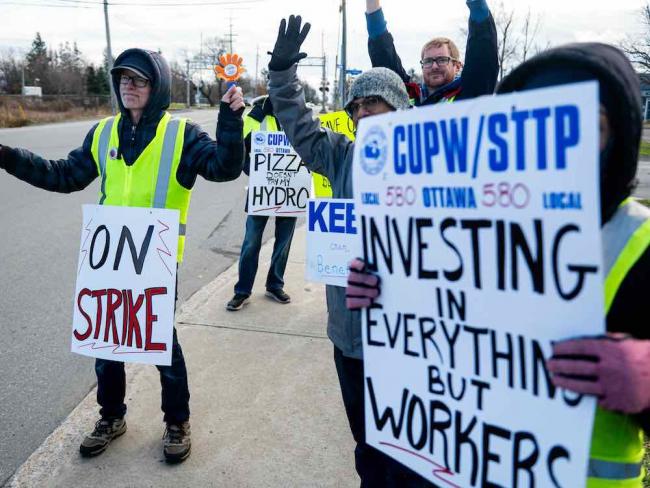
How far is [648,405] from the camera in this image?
1170 millimetres

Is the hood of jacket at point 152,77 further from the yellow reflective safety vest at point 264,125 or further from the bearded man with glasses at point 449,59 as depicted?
the yellow reflective safety vest at point 264,125

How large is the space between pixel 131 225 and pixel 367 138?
1.48 meters

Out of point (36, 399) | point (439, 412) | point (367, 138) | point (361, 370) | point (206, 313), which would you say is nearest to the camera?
point (439, 412)

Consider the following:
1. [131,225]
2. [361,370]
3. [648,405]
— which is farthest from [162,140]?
[648,405]

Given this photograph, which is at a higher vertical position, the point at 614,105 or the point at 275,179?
the point at 614,105

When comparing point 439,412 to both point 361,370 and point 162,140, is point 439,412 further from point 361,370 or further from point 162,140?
point 162,140

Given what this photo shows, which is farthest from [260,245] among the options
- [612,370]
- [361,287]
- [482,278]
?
[612,370]

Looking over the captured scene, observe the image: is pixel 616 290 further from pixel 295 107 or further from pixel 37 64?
pixel 37 64

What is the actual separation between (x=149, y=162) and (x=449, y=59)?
1959 millimetres

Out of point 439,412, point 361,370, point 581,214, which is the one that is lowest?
point 361,370

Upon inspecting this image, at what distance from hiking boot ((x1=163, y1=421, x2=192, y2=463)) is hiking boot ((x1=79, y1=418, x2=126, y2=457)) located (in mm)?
260

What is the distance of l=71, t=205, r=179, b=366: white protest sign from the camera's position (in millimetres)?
2693

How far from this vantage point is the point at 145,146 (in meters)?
2.77

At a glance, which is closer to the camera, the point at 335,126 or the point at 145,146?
the point at 145,146
